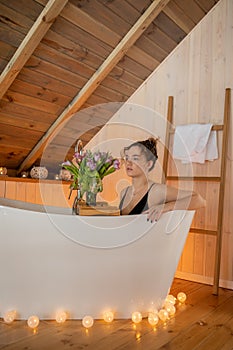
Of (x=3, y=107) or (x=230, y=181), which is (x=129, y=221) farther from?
(x=3, y=107)

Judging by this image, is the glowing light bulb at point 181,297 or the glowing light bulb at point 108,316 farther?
the glowing light bulb at point 181,297

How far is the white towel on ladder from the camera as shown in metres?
2.82

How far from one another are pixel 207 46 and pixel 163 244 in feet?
6.25

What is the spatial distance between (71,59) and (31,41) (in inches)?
18.3

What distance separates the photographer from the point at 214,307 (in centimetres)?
228

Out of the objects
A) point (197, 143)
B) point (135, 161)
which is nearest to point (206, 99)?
point (197, 143)

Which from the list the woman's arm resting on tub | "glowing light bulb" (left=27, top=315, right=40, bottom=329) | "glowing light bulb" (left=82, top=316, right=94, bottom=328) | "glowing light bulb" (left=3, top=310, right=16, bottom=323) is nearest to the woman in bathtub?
the woman's arm resting on tub

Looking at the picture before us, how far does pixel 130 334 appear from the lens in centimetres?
181

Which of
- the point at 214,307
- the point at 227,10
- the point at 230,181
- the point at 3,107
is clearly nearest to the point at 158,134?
the point at 230,181

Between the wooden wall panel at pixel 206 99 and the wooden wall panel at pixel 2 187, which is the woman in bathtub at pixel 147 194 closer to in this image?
the wooden wall panel at pixel 206 99

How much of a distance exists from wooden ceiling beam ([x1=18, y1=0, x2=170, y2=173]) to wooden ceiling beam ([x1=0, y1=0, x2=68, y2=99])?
0.70 m

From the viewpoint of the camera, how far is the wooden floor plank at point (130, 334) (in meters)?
1.67

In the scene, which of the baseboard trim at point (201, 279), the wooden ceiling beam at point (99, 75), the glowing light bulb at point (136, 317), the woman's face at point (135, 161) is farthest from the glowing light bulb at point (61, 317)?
the wooden ceiling beam at point (99, 75)

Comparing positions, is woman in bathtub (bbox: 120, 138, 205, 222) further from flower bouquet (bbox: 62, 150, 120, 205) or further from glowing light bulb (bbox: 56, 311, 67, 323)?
glowing light bulb (bbox: 56, 311, 67, 323)
